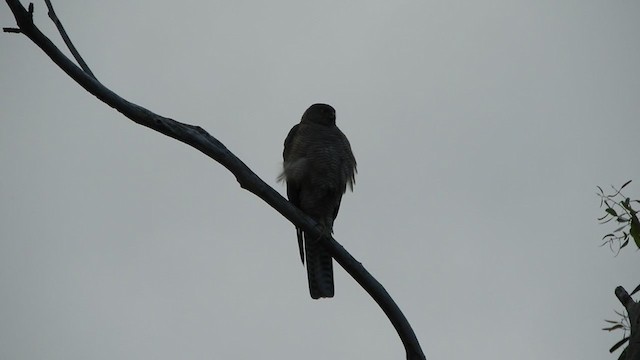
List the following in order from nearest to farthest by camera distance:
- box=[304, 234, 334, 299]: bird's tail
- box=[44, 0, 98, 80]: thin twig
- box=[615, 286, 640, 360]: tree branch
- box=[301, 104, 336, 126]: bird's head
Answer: box=[615, 286, 640, 360]: tree branch < box=[44, 0, 98, 80]: thin twig < box=[304, 234, 334, 299]: bird's tail < box=[301, 104, 336, 126]: bird's head

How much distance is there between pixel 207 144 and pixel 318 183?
2514 millimetres

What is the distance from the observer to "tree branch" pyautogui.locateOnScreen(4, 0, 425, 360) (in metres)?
3.24

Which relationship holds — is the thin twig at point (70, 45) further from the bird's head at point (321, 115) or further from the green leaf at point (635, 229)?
the bird's head at point (321, 115)

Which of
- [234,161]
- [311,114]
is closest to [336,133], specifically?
[311,114]

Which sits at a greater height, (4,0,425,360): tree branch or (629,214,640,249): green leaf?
(4,0,425,360): tree branch

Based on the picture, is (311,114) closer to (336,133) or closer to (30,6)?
(336,133)

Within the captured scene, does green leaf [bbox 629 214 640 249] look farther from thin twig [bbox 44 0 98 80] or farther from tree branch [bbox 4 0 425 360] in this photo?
thin twig [bbox 44 0 98 80]

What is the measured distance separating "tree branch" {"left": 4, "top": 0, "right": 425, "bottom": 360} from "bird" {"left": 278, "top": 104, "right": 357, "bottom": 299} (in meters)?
1.90

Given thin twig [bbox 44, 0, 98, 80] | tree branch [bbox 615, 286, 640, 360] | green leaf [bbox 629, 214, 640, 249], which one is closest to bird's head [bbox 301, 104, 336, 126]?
thin twig [bbox 44, 0, 98, 80]

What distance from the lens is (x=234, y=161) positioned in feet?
11.9

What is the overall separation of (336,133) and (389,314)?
3.23m

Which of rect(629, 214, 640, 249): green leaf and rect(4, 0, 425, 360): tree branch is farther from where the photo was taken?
rect(629, 214, 640, 249): green leaf

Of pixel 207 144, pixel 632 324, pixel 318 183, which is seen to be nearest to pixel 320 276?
pixel 318 183

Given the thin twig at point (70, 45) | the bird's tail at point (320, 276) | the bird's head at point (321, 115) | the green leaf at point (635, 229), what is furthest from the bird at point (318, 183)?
the green leaf at point (635, 229)
